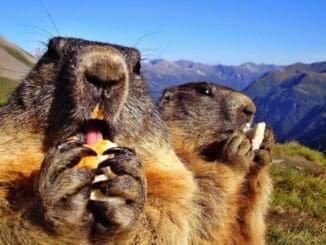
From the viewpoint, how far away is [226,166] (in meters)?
6.62

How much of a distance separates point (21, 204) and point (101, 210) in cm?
65

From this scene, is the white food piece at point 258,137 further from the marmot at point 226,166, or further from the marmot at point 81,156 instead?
the marmot at point 81,156

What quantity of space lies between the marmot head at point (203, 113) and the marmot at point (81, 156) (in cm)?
283

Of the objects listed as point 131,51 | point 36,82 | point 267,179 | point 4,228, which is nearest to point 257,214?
point 267,179

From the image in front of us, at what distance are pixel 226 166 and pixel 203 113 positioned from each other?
7.39ft

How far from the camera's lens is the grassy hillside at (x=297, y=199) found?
875 cm

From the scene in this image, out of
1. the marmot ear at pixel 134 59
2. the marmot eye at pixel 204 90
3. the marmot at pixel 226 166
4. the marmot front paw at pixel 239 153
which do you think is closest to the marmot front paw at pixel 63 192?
the marmot ear at pixel 134 59

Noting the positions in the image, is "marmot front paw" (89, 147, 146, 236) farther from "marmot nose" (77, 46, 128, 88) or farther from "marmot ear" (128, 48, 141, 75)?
"marmot ear" (128, 48, 141, 75)

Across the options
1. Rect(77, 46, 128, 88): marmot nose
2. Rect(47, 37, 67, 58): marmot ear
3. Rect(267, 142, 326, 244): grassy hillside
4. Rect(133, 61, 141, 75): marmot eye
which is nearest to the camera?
Rect(77, 46, 128, 88): marmot nose

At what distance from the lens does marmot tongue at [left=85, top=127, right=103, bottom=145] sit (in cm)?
408

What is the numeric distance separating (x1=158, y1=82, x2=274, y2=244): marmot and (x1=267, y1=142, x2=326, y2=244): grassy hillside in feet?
6.32

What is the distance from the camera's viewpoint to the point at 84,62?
3.92 m

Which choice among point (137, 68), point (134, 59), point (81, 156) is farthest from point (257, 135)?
point (81, 156)

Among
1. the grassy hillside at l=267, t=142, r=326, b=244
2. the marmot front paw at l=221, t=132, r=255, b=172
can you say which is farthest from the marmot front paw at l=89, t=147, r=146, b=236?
the grassy hillside at l=267, t=142, r=326, b=244
